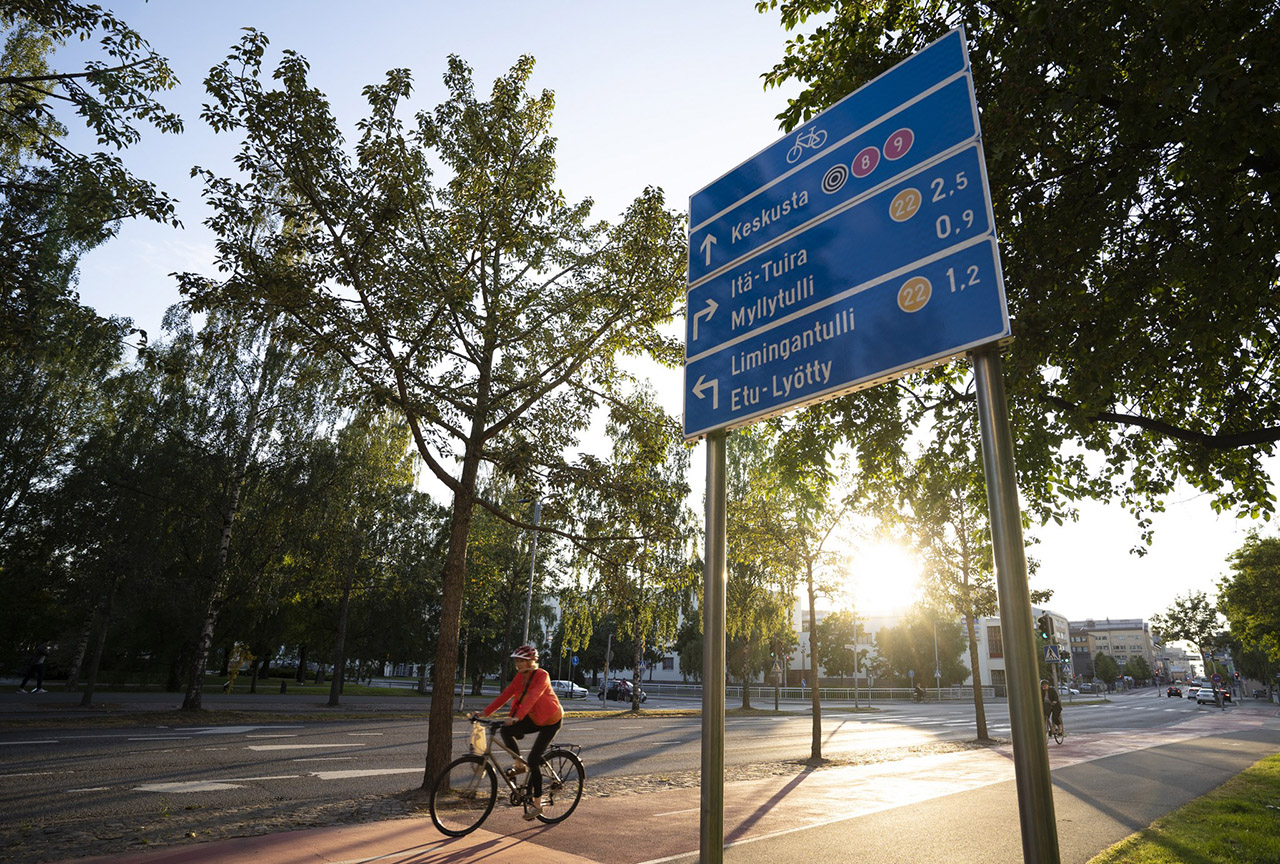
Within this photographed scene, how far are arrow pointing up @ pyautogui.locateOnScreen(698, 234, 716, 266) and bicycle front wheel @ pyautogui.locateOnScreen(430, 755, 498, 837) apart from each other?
6.51 m

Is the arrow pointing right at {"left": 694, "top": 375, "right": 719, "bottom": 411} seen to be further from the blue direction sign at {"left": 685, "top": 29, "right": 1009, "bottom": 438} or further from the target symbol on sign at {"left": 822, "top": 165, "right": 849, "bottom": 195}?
the target symbol on sign at {"left": 822, "top": 165, "right": 849, "bottom": 195}

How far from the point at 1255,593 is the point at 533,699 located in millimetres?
42020

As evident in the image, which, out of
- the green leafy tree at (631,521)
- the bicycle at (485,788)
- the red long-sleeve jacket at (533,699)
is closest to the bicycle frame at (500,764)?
the bicycle at (485,788)

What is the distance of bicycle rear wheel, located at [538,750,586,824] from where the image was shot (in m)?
8.48

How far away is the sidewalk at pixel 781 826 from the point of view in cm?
685

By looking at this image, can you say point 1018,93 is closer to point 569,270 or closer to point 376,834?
point 569,270

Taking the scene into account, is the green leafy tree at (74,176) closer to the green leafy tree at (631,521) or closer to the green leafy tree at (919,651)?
the green leafy tree at (631,521)

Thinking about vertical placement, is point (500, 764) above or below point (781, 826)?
above

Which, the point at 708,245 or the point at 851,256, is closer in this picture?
the point at 851,256

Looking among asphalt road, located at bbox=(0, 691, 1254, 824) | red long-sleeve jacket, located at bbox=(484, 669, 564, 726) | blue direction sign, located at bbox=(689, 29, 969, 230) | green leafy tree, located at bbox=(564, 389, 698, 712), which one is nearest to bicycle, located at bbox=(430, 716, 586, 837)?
red long-sleeve jacket, located at bbox=(484, 669, 564, 726)

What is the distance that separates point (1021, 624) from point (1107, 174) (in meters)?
7.26

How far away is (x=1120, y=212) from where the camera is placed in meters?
7.86

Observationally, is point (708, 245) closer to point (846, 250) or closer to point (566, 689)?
point (846, 250)

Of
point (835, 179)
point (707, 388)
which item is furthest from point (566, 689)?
point (835, 179)
